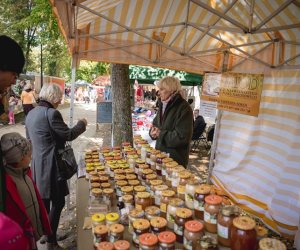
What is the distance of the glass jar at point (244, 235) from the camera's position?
4.51 feet

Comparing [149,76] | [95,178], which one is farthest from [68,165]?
[149,76]

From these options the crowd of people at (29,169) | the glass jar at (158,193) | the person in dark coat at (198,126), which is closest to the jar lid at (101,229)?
the crowd of people at (29,169)

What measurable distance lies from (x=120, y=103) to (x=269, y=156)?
9.24 ft

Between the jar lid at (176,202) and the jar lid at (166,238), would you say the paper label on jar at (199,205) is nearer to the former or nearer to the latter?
the jar lid at (176,202)

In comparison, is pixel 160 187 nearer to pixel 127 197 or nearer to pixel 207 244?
pixel 127 197

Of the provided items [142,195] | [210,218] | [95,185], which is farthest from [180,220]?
[95,185]

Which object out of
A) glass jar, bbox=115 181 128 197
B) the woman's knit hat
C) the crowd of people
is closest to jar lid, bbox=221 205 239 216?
glass jar, bbox=115 181 128 197

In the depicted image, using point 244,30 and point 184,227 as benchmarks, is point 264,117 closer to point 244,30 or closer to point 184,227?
point 244,30

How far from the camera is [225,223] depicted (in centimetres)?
150

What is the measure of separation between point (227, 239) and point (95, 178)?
4.20ft

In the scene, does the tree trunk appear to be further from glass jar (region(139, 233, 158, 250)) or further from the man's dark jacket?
glass jar (region(139, 233, 158, 250))

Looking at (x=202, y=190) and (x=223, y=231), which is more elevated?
(x=202, y=190)

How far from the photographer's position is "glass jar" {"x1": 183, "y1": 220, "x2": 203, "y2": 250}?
1.47m

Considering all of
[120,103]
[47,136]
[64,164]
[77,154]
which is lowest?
[77,154]
